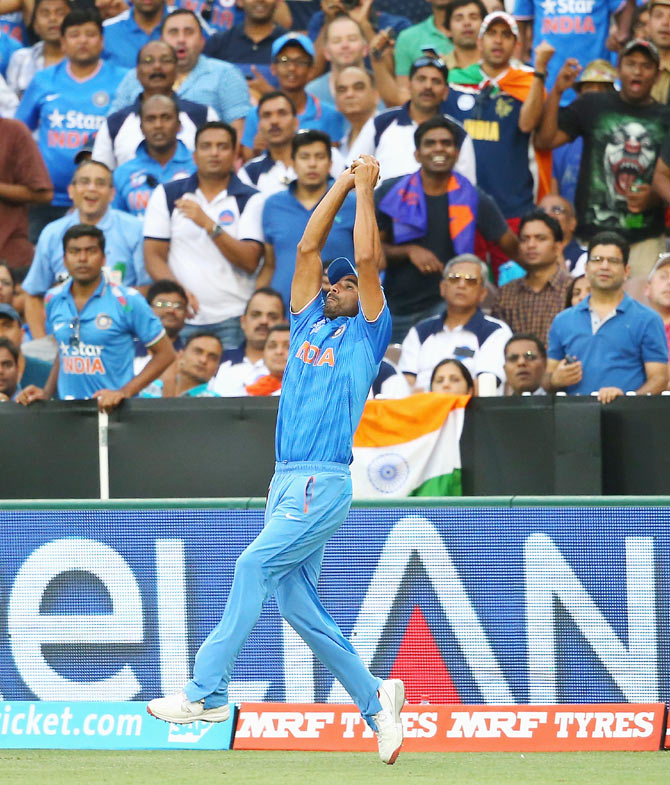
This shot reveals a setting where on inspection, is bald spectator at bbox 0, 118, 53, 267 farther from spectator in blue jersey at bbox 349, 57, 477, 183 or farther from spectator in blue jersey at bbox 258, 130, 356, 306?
spectator in blue jersey at bbox 349, 57, 477, 183

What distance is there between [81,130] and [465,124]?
3.51 meters

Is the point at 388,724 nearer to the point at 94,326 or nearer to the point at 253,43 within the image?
the point at 94,326

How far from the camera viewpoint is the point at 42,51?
14.1 meters

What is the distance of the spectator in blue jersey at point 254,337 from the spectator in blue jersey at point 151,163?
2.05 metres

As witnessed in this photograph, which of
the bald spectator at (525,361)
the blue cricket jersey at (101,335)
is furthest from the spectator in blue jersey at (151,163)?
the bald spectator at (525,361)

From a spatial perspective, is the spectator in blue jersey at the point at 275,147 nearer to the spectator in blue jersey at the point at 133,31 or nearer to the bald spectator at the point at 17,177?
the bald spectator at the point at 17,177

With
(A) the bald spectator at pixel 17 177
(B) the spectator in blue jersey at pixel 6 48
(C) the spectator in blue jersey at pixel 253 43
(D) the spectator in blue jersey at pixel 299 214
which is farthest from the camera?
(B) the spectator in blue jersey at pixel 6 48

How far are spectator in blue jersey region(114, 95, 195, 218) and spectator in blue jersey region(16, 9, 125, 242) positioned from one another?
2.87ft

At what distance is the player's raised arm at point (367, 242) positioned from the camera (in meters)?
6.43

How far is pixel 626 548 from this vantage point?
765cm

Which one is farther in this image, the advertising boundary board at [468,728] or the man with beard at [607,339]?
the man with beard at [607,339]

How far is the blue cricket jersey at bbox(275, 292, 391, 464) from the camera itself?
6.51m

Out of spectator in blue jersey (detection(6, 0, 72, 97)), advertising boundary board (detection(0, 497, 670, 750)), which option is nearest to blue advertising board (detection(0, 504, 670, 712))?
advertising boundary board (detection(0, 497, 670, 750))

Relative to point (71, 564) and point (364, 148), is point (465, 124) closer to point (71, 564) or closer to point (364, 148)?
point (364, 148)
